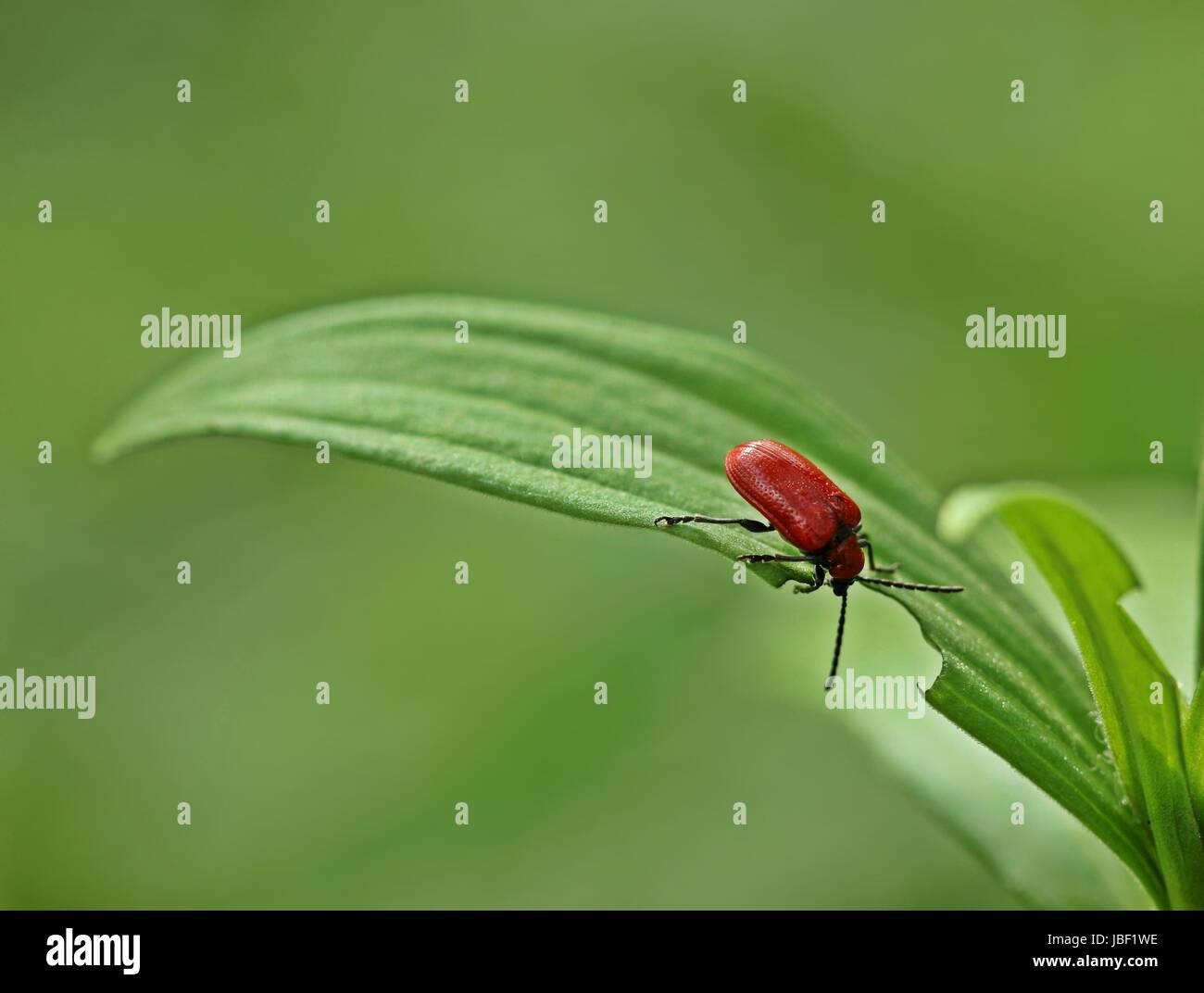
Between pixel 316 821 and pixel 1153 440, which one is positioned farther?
pixel 1153 440

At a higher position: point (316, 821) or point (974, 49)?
point (974, 49)

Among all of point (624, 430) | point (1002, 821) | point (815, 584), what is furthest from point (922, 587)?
point (1002, 821)

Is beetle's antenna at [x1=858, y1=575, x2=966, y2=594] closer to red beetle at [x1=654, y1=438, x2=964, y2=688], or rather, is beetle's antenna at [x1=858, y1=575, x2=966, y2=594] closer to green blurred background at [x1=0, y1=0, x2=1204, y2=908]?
red beetle at [x1=654, y1=438, x2=964, y2=688]

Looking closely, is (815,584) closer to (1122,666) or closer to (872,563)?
(872,563)

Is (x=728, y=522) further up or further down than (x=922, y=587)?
further up

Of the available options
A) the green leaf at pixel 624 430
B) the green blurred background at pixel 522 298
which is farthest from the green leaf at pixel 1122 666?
the green blurred background at pixel 522 298

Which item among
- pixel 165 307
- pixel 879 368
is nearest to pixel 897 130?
pixel 879 368

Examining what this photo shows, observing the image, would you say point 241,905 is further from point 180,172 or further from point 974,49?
point 974,49
